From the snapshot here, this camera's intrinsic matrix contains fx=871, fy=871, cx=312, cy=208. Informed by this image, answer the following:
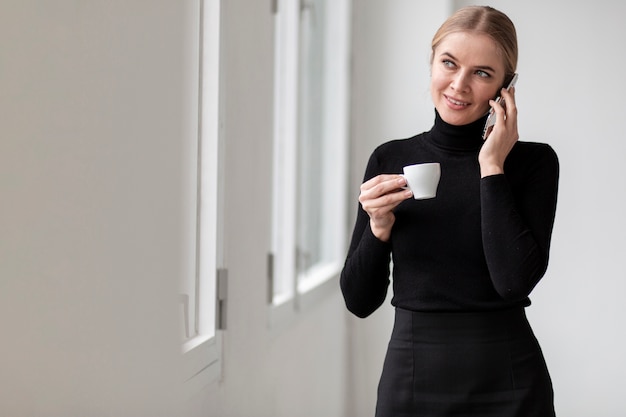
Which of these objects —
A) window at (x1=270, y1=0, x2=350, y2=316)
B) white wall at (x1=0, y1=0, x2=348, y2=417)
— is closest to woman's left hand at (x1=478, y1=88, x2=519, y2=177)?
white wall at (x1=0, y1=0, x2=348, y2=417)

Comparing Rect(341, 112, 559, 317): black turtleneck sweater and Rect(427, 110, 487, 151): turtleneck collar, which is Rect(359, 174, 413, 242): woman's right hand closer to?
Rect(341, 112, 559, 317): black turtleneck sweater

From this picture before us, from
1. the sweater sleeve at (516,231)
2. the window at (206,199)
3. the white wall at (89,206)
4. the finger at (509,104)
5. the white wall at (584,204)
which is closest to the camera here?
the white wall at (89,206)

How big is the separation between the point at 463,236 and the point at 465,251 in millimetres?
29

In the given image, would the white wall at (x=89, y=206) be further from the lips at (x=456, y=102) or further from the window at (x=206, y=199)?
the lips at (x=456, y=102)

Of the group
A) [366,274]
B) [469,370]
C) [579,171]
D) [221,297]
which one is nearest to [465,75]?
[366,274]

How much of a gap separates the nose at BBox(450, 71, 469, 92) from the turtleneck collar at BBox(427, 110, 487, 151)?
0.09 meters

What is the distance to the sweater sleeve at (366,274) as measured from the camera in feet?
5.30

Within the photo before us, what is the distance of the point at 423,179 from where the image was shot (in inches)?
60.1

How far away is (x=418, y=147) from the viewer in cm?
171

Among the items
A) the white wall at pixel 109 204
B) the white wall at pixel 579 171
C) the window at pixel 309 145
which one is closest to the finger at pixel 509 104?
the white wall at pixel 109 204

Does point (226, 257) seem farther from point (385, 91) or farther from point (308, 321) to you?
point (385, 91)

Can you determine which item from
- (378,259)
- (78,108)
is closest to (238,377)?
(378,259)

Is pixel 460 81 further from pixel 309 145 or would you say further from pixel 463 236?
pixel 309 145

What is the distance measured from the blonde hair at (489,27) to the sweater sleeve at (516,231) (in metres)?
0.23
